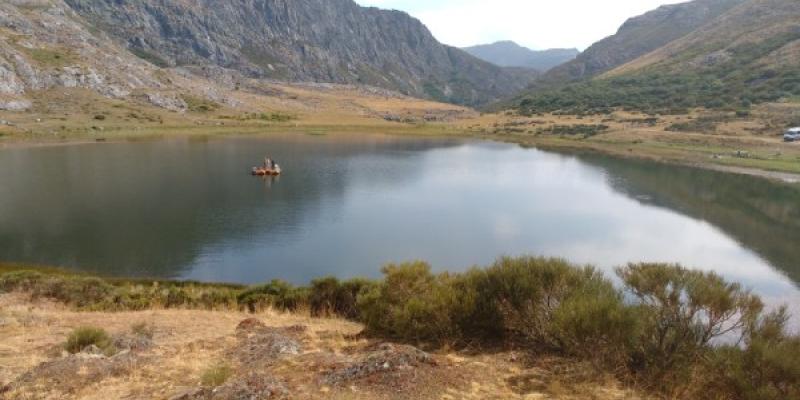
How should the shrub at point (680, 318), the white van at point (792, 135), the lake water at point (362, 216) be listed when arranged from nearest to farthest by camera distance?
the shrub at point (680, 318) < the lake water at point (362, 216) < the white van at point (792, 135)

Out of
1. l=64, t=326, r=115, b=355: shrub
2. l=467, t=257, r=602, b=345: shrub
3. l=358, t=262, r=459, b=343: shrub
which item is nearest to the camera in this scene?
l=64, t=326, r=115, b=355: shrub

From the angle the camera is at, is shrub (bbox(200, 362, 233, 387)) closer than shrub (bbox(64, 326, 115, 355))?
Yes

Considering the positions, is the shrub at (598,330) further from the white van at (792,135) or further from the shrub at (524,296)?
the white van at (792,135)

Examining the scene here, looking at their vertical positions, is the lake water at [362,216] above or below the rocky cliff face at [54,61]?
below

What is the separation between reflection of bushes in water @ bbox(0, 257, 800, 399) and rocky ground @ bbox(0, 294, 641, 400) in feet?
2.85

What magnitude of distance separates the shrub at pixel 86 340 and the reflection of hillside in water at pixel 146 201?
54.5 ft

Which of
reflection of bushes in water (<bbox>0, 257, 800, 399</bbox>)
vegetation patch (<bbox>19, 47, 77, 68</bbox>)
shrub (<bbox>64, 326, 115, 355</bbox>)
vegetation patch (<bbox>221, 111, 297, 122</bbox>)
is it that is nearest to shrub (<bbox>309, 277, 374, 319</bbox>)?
reflection of bushes in water (<bbox>0, 257, 800, 399</bbox>)

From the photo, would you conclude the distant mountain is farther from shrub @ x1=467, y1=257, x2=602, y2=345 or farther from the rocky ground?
the rocky ground

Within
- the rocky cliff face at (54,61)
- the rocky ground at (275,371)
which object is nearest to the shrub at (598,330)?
the rocky ground at (275,371)

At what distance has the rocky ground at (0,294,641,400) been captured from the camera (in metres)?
9.14

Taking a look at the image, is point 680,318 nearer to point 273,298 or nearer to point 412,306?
point 412,306

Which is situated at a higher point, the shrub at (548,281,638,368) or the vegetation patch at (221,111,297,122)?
the vegetation patch at (221,111,297,122)

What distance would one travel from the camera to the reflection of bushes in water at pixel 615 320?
9.54 m

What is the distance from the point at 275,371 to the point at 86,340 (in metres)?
5.56
